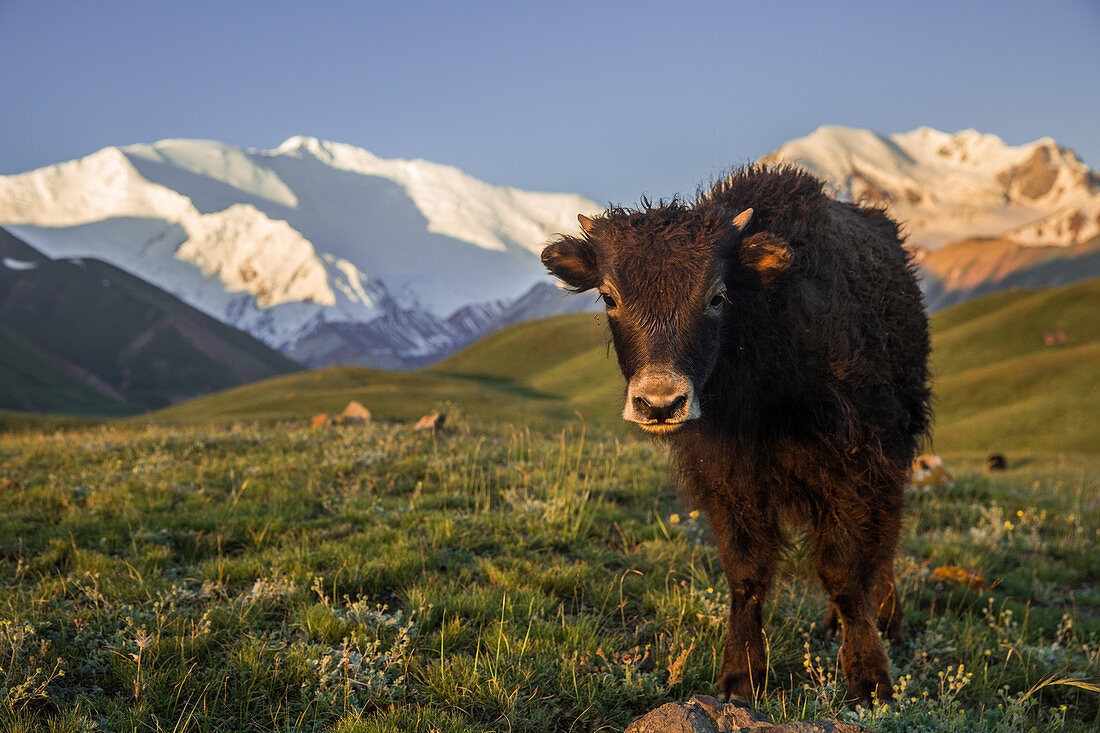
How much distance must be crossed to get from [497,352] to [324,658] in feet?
363

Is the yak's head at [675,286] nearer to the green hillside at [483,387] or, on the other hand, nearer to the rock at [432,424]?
the rock at [432,424]

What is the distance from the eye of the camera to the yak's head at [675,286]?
392cm

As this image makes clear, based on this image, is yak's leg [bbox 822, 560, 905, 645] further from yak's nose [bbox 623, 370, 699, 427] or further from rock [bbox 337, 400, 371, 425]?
rock [bbox 337, 400, 371, 425]

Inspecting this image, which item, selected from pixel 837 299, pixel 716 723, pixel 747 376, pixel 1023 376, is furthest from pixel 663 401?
pixel 1023 376

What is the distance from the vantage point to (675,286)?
4.09 meters

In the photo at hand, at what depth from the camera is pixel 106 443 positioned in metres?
12.4

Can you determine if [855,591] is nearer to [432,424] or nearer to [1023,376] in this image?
[432,424]

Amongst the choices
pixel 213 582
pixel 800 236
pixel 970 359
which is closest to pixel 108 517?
pixel 213 582

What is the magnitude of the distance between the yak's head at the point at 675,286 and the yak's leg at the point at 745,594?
1386 mm

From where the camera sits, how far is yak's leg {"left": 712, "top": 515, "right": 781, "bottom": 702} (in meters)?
4.60

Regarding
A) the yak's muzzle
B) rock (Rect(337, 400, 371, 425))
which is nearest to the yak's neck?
the yak's muzzle

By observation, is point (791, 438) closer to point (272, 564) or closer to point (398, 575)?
point (398, 575)

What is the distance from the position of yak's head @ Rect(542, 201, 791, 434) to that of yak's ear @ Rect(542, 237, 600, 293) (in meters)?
0.23

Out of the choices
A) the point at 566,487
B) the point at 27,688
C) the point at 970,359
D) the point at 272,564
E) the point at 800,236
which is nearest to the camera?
the point at 27,688
